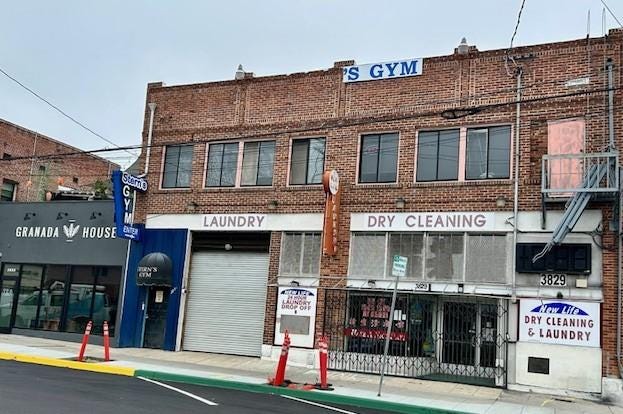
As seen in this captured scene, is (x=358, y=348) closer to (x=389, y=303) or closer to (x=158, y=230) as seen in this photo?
(x=389, y=303)

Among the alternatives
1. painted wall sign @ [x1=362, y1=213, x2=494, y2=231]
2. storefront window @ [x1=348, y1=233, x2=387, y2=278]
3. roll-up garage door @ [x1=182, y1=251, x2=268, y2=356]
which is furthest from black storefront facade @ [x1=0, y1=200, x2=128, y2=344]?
painted wall sign @ [x1=362, y1=213, x2=494, y2=231]

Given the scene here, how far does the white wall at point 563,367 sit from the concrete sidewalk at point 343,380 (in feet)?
1.42

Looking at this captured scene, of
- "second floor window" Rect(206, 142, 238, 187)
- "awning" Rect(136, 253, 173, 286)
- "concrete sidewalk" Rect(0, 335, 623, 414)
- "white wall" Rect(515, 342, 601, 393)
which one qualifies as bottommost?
"concrete sidewalk" Rect(0, 335, 623, 414)

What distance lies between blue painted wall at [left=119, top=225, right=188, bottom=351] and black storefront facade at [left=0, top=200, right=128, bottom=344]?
407mm

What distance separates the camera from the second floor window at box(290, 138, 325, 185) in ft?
60.2

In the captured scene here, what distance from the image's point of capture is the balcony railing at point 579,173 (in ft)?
45.5

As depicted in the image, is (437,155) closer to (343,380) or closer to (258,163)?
(258,163)

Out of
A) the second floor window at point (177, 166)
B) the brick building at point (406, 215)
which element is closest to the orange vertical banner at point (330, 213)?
the brick building at point (406, 215)

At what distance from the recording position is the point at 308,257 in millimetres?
17875

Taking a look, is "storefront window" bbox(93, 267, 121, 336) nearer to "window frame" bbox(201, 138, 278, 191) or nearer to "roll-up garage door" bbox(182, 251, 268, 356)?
"roll-up garage door" bbox(182, 251, 268, 356)

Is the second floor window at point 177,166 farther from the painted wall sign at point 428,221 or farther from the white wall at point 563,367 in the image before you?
the white wall at point 563,367

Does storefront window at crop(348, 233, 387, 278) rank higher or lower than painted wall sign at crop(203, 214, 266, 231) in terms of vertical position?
lower

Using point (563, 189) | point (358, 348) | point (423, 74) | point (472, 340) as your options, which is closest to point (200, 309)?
point (358, 348)

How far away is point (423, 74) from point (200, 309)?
9841mm
